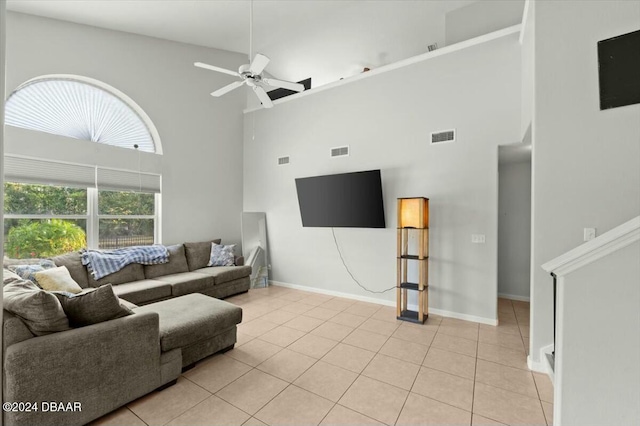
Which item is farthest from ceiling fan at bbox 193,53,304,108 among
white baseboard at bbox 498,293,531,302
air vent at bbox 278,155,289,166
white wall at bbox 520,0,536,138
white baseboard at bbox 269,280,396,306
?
white baseboard at bbox 498,293,531,302

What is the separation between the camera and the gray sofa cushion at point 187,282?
4016 millimetres

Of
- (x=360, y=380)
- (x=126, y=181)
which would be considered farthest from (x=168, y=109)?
(x=360, y=380)

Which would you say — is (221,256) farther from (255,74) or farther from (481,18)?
(481,18)

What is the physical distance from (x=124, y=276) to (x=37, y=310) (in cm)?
258

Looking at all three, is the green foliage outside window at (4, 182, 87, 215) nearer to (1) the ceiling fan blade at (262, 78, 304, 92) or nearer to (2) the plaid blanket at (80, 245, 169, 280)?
(2) the plaid blanket at (80, 245, 169, 280)

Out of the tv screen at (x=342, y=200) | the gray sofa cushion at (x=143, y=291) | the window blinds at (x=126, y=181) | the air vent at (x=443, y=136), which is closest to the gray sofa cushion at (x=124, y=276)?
the gray sofa cushion at (x=143, y=291)

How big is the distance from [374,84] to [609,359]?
13.7 ft

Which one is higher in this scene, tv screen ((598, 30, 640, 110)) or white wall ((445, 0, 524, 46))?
white wall ((445, 0, 524, 46))

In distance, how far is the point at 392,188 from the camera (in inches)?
168

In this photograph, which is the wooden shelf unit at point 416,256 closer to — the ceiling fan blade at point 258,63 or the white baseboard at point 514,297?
the white baseboard at point 514,297

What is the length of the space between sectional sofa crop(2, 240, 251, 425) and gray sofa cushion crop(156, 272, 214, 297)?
117 centimetres

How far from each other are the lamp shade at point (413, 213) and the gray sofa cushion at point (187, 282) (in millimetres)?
3091

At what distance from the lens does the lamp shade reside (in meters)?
3.58

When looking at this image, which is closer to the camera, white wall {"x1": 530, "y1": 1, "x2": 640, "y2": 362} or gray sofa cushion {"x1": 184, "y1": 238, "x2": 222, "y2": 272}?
white wall {"x1": 530, "y1": 1, "x2": 640, "y2": 362}
